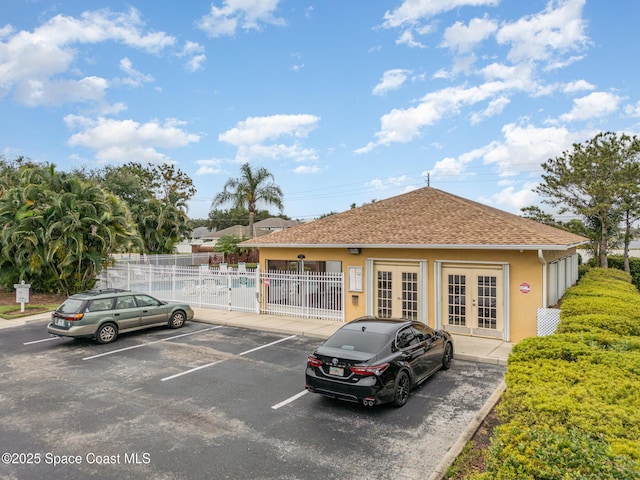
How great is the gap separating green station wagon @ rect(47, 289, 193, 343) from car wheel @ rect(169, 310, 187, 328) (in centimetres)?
2

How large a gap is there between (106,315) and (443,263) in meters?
10.8

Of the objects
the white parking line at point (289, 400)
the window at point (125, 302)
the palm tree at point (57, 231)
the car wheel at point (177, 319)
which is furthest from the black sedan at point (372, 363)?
the palm tree at point (57, 231)

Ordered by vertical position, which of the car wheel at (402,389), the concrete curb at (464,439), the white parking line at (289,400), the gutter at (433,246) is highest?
the gutter at (433,246)

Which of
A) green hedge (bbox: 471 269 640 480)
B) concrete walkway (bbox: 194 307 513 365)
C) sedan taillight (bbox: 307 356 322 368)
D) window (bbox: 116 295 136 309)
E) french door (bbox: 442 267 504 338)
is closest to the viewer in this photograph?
green hedge (bbox: 471 269 640 480)

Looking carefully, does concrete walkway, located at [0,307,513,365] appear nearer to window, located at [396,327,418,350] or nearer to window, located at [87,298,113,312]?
window, located at [396,327,418,350]

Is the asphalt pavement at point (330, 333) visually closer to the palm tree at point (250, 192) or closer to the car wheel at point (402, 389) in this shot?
the car wheel at point (402, 389)

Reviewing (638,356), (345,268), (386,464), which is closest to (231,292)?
(345,268)

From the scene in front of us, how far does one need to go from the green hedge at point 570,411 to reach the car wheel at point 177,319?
457 inches

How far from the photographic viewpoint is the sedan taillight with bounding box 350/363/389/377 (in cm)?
711

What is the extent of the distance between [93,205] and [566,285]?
933 inches

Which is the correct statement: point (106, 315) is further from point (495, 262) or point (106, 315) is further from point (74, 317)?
point (495, 262)

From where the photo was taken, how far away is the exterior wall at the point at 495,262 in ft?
39.4

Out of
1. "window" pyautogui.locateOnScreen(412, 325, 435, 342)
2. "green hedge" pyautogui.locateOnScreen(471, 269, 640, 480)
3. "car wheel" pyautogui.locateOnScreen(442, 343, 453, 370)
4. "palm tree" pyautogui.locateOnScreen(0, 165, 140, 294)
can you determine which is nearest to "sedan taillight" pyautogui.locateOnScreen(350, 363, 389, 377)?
"window" pyautogui.locateOnScreen(412, 325, 435, 342)

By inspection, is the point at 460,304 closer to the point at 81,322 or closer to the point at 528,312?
the point at 528,312
